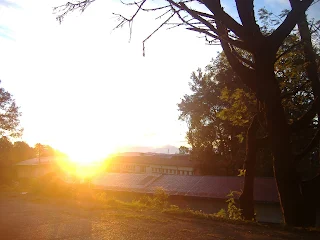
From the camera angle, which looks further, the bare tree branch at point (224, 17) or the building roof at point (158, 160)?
the building roof at point (158, 160)

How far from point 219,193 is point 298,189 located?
1600 cm

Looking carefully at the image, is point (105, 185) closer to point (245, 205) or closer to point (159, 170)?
point (245, 205)

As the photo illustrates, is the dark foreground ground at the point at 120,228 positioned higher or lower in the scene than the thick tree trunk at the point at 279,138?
lower

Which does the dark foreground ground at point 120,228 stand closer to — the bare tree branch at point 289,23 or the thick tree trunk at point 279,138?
the thick tree trunk at point 279,138

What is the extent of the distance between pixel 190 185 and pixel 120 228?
68.1ft

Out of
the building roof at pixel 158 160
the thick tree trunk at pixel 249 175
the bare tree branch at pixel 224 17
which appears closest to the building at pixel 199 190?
the thick tree trunk at pixel 249 175

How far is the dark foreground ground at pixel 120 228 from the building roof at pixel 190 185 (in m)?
15.8

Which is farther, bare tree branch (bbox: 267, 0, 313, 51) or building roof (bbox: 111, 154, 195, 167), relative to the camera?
building roof (bbox: 111, 154, 195, 167)

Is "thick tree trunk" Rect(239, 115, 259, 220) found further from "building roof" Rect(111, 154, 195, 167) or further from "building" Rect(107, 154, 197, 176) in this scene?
"building roof" Rect(111, 154, 195, 167)

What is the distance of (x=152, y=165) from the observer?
49969mm

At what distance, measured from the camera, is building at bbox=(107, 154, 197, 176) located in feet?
154

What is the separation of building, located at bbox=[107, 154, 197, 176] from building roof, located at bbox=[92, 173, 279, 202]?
645 inches

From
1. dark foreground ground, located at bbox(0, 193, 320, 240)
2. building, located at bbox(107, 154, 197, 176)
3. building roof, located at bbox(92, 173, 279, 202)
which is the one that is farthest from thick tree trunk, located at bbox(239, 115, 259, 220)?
building, located at bbox(107, 154, 197, 176)

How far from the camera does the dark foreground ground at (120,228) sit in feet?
14.7
